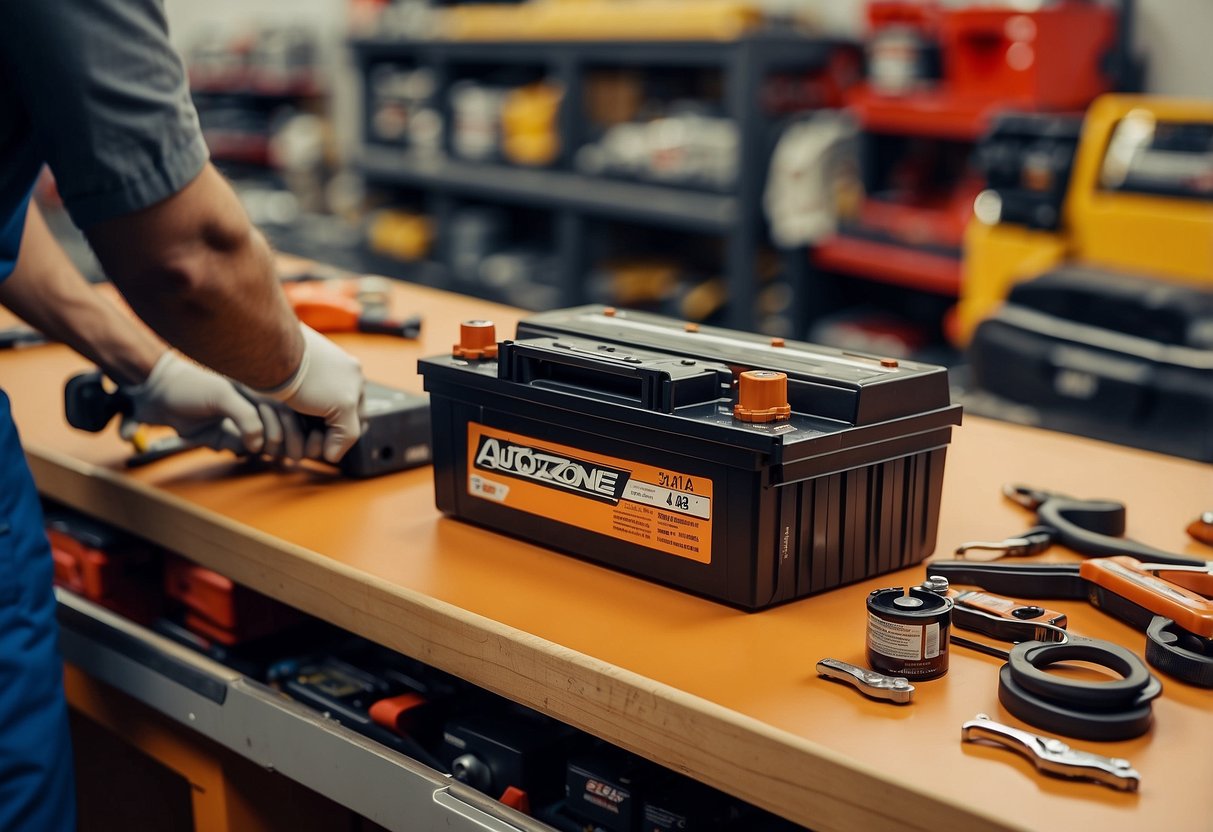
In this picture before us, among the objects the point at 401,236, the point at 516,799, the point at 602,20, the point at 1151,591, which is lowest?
the point at 516,799

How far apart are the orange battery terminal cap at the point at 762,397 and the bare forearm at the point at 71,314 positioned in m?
0.69

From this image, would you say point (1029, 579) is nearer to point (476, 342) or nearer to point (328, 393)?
point (476, 342)

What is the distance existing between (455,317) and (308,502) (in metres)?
0.72

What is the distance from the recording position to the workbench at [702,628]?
691mm

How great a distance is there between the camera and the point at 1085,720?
0.73m

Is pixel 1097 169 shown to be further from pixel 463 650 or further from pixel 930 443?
pixel 463 650

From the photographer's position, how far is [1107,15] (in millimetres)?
3201

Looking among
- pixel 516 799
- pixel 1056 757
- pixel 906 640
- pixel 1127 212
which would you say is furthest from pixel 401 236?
pixel 1056 757

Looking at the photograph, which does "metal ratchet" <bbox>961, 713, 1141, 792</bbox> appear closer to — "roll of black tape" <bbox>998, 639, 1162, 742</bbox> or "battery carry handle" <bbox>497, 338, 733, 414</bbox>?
"roll of black tape" <bbox>998, 639, 1162, 742</bbox>

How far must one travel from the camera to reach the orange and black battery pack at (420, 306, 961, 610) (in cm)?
89

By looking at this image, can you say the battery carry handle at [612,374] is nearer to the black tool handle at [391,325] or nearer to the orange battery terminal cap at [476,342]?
the orange battery terminal cap at [476,342]

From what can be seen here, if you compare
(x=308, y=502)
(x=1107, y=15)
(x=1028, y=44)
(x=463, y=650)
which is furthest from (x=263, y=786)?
(x=1107, y=15)

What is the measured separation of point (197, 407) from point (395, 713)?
1.23 ft

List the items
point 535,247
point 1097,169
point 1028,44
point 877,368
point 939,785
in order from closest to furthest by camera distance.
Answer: point 939,785 < point 877,368 < point 1097,169 < point 1028,44 < point 535,247
